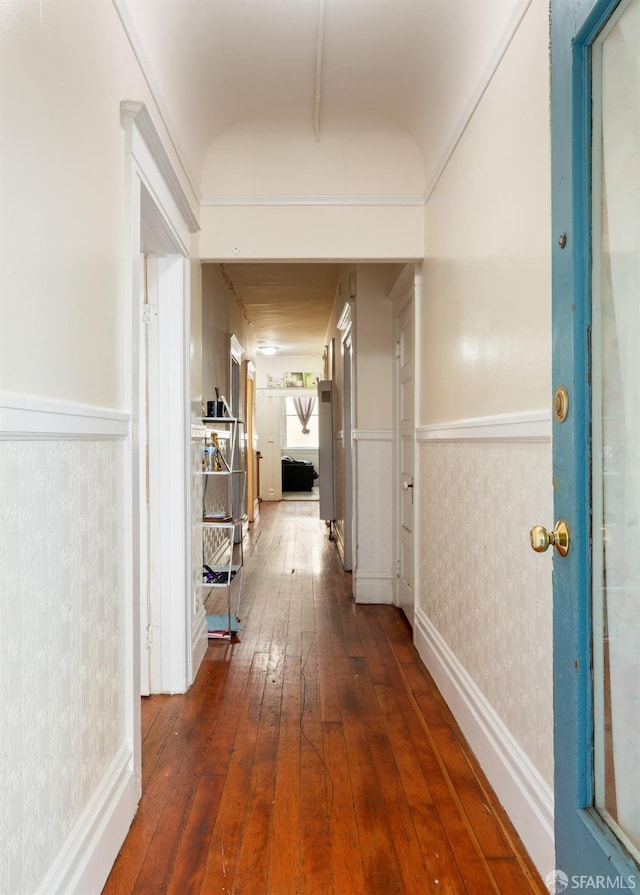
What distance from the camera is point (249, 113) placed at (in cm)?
284

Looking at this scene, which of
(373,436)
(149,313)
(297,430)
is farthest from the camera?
(297,430)

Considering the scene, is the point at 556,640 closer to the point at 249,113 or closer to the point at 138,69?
the point at 138,69

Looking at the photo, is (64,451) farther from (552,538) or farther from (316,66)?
(316,66)

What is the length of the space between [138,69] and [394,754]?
2441mm

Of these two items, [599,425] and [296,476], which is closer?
[599,425]

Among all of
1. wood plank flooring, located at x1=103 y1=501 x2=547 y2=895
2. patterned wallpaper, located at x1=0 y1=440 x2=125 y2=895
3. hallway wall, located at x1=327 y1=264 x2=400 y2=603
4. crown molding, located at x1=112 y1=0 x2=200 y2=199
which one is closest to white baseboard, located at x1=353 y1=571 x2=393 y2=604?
hallway wall, located at x1=327 y1=264 x2=400 y2=603

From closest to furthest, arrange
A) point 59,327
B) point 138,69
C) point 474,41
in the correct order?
point 59,327, point 138,69, point 474,41

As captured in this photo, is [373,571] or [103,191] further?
[373,571]

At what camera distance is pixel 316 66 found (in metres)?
2.46

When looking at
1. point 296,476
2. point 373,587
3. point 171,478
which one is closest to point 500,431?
point 171,478

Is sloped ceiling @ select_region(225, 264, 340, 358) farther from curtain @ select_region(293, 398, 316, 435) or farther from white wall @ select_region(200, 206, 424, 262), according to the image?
curtain @ select_region(293, 398, 316, 435)

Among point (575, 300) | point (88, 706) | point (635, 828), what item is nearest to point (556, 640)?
point (635, 828)

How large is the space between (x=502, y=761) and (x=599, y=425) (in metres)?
1.29

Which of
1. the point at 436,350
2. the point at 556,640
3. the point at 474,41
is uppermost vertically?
the point at 474,41
